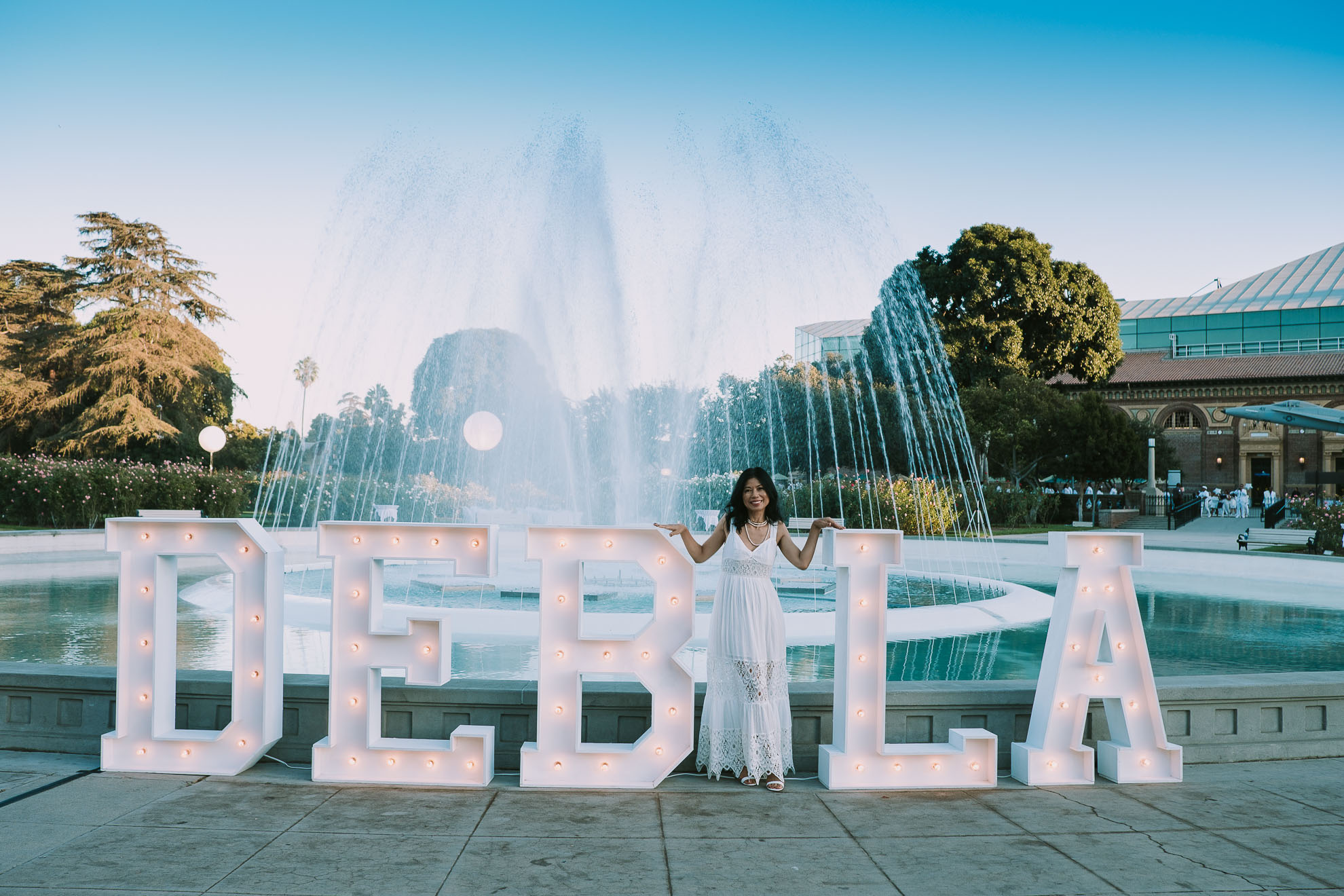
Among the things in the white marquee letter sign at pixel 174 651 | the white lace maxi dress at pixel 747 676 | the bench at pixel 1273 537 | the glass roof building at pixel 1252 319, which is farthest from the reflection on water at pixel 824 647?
the glass roof building at pixel 1252 319

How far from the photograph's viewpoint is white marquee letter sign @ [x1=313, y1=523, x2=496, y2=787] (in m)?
4.65

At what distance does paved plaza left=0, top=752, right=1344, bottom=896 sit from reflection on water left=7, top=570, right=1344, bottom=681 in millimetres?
2339

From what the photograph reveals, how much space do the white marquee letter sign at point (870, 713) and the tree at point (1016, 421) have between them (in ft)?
99.1

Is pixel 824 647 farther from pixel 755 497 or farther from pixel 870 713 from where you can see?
Result: pixel 755 497

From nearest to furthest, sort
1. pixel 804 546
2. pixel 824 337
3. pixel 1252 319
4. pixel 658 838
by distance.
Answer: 1. pixel 658 838
2. pixel 804 546
3. pixel 1252 319
4. pixel 824 337

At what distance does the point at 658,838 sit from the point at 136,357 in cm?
3864

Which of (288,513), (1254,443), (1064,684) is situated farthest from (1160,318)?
(1064,684)

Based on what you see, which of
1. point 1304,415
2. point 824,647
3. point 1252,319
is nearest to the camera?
point 824,647

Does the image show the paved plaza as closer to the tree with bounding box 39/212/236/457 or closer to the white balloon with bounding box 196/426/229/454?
the white balloon with bounding box 196/426/229/454

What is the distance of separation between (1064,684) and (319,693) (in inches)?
155

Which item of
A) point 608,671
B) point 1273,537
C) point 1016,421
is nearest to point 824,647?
point 608,671

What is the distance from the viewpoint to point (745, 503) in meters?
4.93

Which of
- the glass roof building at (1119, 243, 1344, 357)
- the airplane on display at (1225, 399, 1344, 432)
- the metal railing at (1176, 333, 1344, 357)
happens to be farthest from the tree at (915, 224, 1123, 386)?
the metal railing at (1176, 333, 1344, 357)

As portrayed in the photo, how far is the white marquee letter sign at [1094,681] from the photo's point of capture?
4.83 meters
